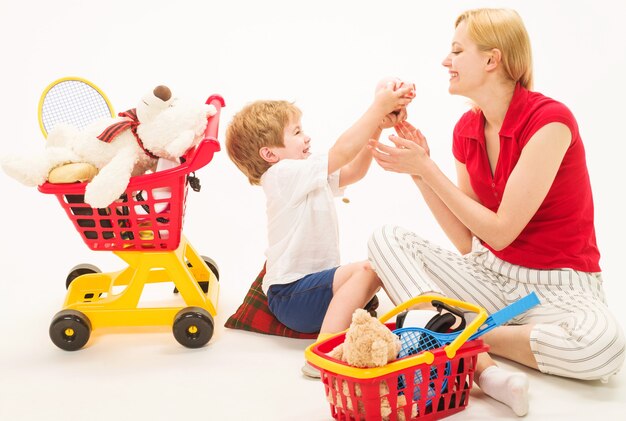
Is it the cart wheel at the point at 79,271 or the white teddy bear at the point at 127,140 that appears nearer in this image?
the white teddy bear at the point at 127,140

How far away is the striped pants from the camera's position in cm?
185

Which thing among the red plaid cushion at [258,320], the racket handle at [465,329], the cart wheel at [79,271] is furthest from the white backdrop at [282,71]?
the racket handle at [465,329]

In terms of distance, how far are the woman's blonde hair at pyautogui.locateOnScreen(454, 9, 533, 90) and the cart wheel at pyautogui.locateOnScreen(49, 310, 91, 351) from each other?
129 centimetres

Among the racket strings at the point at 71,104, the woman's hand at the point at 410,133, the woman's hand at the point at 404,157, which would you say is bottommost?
the racket strings at the point at 71,104

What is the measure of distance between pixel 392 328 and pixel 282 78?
2.02m

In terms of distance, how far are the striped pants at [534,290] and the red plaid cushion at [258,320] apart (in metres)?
0.38

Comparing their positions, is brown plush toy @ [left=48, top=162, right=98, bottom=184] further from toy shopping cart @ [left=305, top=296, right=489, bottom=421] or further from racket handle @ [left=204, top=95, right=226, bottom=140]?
toy shopping cart @ [left=305, top=296, right=489, bottom=421]

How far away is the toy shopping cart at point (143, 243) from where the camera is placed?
212 centimetres

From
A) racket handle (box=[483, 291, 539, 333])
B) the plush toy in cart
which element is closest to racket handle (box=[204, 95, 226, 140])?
the plush toy in cart

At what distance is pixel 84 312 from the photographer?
2.21 m

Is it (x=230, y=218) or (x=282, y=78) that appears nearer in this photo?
(x=230, y=218)

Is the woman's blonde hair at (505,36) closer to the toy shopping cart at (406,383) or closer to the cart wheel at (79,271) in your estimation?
the toy shopping cart at (406,383)

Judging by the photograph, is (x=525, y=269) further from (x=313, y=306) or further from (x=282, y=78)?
(x=282, y=78)

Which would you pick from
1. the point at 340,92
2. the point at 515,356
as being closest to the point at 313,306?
the point at 515,356
